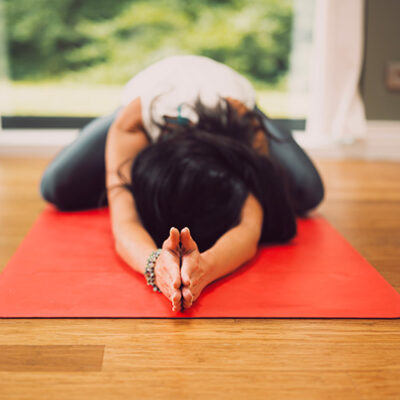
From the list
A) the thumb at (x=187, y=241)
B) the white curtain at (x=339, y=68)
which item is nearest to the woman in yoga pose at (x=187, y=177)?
the thumb at (x=187, y=241)

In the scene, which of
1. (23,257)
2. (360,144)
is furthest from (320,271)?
(360,144)

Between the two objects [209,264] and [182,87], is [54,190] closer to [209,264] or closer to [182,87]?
[182,87]

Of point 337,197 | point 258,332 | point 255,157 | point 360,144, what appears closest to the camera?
point 258,332

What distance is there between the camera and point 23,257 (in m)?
1.43

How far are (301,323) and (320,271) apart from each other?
1.00ft

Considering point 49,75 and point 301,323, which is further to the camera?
point 49,75

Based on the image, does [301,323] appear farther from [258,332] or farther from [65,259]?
[65,259]

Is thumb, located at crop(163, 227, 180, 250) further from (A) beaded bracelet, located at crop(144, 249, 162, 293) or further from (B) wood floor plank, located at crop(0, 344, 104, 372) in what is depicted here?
(B) wood floor plank, located at crop(0, 344, 104, 372)

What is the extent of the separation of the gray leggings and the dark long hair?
0.95 ft

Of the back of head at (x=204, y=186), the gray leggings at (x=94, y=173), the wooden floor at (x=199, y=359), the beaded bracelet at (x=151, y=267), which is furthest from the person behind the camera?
the gray leggings at (x=94, y=173)

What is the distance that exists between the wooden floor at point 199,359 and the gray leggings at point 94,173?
0.80 meters

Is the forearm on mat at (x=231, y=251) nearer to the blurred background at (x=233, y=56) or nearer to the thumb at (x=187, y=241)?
the thumb at (x=187, y=241)

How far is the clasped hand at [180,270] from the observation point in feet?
3.46

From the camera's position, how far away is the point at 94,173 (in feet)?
6.07
